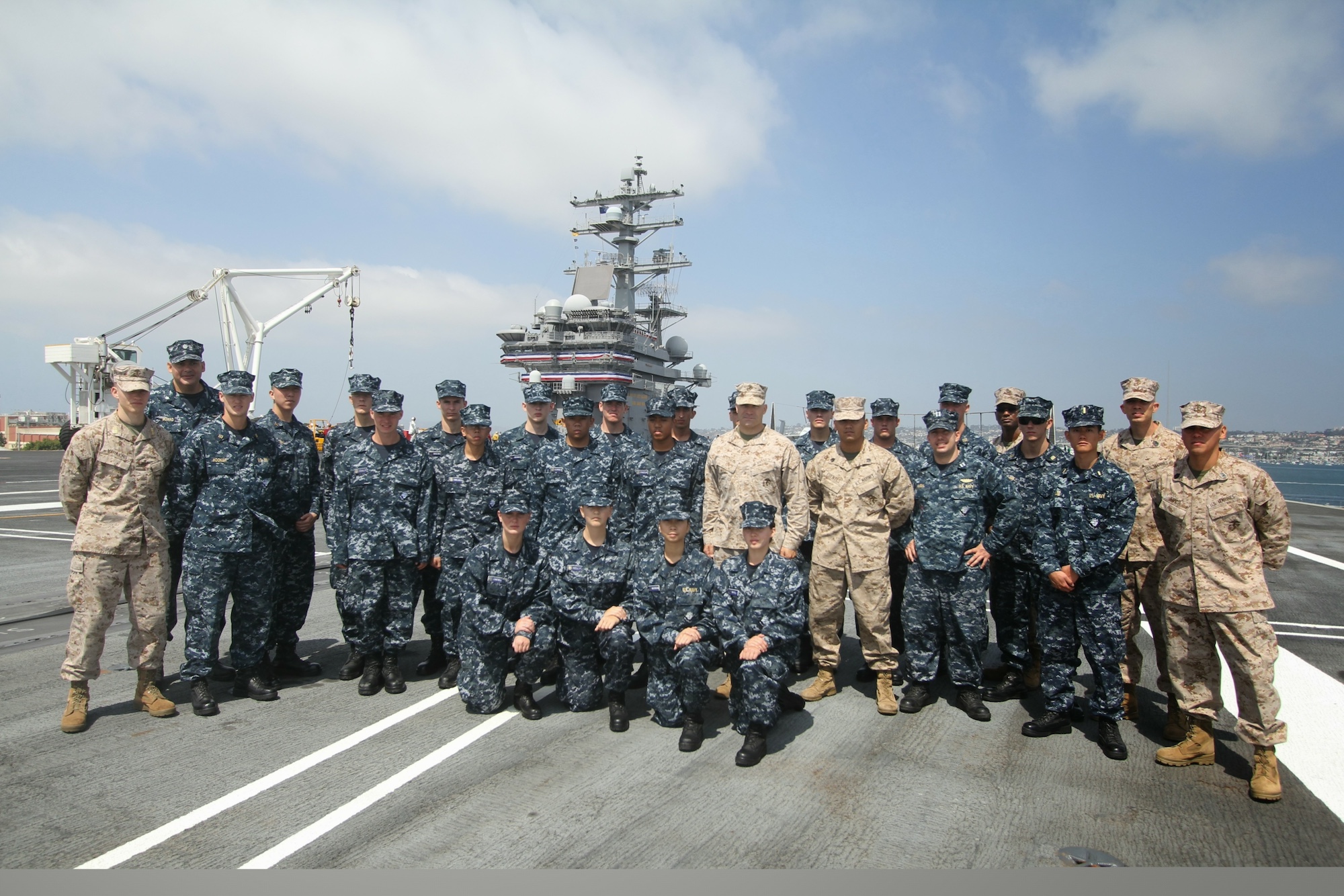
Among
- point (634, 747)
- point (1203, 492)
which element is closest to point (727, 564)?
point (634, 747)

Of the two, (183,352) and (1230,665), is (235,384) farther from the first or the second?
(1230,665)

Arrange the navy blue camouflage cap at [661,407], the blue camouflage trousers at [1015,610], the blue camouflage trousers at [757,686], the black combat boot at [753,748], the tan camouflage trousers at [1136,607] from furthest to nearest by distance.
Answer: the navy blue camouflage cap at [661,407] < the blue camouflage trousers at [1015,610] < the tan camouflage trousers at [1136,607] < the blue camouflage trousers at [757,686] < the black combat boot at [753,748]

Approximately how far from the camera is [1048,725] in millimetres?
4246

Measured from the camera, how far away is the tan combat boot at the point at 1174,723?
13.5ft

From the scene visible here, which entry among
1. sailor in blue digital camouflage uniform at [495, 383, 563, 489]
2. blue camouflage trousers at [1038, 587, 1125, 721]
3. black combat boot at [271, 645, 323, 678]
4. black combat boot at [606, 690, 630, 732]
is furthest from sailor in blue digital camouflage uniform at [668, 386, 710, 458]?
black combat boot at [271, 645, 323, 678]

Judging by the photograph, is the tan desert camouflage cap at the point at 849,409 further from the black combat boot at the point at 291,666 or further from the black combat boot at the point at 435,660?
the black combat boot at the point at 291,666

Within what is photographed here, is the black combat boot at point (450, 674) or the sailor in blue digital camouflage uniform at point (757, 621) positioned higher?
the sailor in blue digital camouflage uniform at point (757, 621)

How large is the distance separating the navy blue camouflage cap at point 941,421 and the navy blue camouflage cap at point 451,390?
351 centimetres

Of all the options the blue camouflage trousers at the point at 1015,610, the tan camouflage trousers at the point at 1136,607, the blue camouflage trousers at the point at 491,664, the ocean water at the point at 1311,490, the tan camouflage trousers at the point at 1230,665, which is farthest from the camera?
the ocean water at the point at 1311,490

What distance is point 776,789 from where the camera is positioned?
353cm

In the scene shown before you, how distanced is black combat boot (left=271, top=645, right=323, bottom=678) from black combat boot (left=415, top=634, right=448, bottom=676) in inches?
29.1

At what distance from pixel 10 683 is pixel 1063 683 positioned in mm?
6808

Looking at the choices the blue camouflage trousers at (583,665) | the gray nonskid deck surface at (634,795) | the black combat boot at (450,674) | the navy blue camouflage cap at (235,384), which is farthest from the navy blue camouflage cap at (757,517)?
the navy blue camouflage cap at (235,384)

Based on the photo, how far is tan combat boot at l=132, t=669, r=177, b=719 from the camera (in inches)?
174
